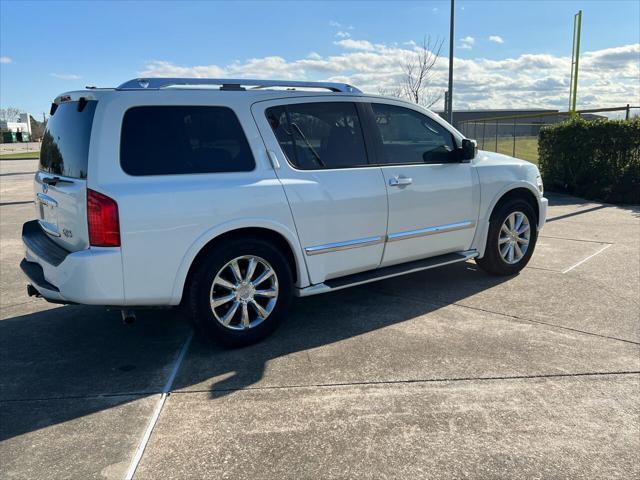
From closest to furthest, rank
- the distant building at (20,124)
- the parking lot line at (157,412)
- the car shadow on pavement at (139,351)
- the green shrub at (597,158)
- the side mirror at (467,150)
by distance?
the parking lot line at (157,412), the car shadow on pavement at (139,351), the side mirror at (467,150), the green shrub at (597,158), the distant building at (20,124)

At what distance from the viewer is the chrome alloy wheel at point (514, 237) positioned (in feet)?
18.6

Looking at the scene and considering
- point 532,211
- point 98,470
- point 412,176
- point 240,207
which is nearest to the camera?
point 98,470

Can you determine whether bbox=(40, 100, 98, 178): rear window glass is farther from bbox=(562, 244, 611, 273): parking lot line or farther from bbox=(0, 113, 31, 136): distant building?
bbox=(0, 113, 31, 136): distant building

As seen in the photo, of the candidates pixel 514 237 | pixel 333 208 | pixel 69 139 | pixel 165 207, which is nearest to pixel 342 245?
pixel 333 208

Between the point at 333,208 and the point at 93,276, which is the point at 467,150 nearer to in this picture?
the point at 333,208

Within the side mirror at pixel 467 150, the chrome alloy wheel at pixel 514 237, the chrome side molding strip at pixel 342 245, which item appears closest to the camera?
the chrome side molding strip at pixel 342 245

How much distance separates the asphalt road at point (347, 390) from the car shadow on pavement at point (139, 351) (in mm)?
17

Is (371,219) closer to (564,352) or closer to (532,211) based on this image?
(564,352)

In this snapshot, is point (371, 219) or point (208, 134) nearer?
point (208, 134)

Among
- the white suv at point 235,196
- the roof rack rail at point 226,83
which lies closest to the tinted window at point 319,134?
the white suv at point 235,196

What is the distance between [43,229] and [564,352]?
4069 millimetres

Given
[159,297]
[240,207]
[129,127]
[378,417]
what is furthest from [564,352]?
[129,127]

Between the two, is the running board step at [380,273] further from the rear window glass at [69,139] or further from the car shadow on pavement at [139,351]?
the rear window glass at [69,139]

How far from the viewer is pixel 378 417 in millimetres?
3107
